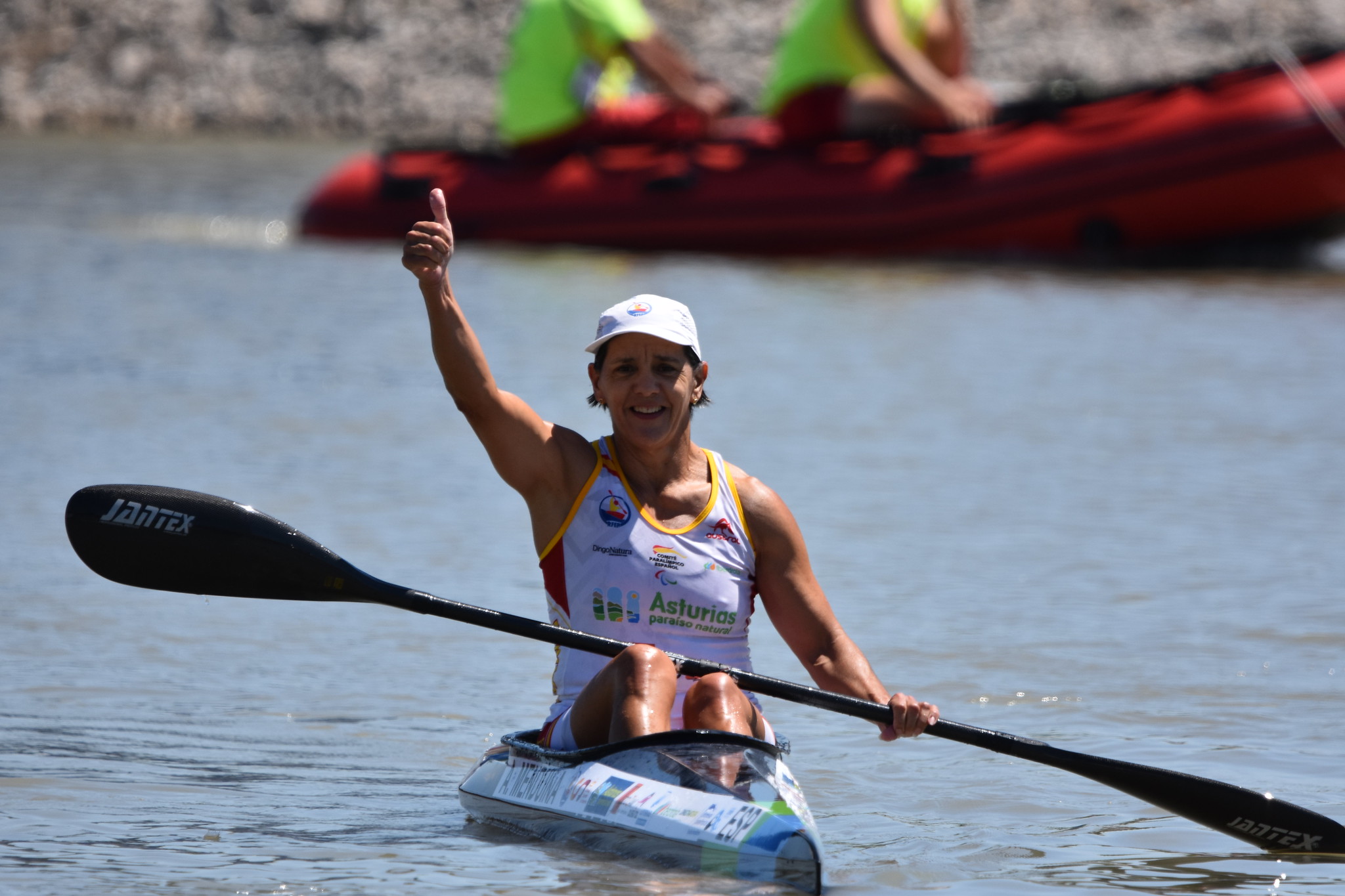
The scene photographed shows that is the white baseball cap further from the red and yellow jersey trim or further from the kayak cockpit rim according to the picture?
the kayak cockpit rim

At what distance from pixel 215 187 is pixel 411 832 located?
16071 mm

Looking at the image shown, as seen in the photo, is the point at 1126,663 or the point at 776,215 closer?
the point at 1126,663

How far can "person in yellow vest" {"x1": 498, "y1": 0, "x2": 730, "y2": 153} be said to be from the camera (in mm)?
15047

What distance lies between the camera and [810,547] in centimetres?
724

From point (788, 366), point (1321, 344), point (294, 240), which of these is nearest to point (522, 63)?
point (294, 240)

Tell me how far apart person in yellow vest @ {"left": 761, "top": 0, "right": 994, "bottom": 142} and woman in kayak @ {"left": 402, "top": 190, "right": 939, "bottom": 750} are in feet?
33.8

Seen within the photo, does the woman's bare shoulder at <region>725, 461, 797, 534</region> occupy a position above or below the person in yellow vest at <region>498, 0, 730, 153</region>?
below

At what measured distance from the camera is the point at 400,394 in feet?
32.7

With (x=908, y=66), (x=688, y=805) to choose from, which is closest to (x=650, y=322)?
(x=688, y=805)

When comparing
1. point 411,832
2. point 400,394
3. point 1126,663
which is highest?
point 400,394

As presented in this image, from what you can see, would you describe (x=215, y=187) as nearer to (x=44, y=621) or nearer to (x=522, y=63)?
(x=522, y=63)

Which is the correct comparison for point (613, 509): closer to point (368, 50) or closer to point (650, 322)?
point (650, 322)

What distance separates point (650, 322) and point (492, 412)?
1.25ft

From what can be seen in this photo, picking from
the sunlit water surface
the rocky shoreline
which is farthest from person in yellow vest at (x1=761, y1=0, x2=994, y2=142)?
the rocky shoreline
